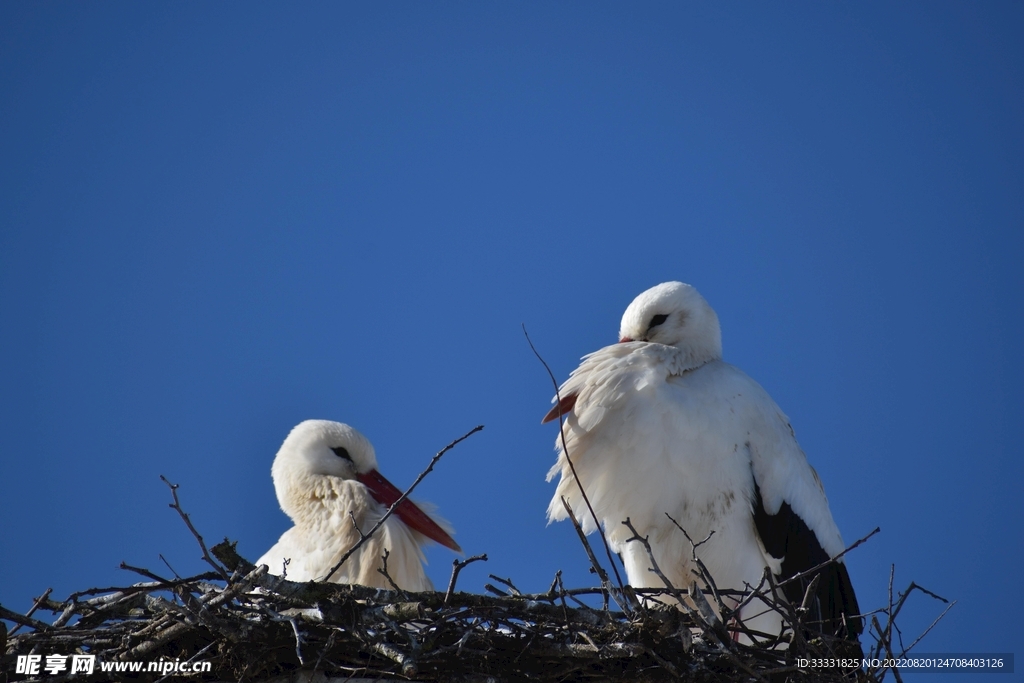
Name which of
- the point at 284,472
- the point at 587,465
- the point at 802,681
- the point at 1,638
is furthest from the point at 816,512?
the point at 1,638

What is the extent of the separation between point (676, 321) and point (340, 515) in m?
1.30

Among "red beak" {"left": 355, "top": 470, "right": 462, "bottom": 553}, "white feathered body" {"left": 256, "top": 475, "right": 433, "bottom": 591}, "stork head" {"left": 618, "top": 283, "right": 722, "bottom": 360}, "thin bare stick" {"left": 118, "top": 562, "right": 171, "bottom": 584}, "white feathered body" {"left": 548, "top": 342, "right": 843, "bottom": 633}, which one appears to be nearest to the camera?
"thin bare stick" {"left": 118, "top": 562, "right": 171, "bottom": 584}

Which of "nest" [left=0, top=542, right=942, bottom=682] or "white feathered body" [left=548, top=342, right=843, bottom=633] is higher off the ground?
"white feathered body" [left=548, top=342, right=843, bottom=633]

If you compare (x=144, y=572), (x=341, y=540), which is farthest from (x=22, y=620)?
(x=341, y=540)

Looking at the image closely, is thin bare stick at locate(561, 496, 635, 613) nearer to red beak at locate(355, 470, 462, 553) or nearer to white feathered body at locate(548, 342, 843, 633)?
white feathered body at locate(548, 342, 843, 633)

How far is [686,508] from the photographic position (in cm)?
343

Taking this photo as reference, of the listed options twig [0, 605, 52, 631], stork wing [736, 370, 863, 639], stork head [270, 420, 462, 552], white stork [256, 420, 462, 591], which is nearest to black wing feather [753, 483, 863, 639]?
stork wing [736, 370, 863, 639]

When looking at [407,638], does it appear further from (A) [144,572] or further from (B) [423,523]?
(B) [423,523]

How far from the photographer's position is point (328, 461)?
436 cm

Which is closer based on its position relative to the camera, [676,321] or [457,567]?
[457,567]

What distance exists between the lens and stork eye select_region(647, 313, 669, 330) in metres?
3.92

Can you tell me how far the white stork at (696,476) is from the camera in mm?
3400

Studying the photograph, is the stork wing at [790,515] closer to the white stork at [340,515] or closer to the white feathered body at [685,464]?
the white feathered body at [685,464]

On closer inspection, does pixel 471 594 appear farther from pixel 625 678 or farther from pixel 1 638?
pixel 1 638
